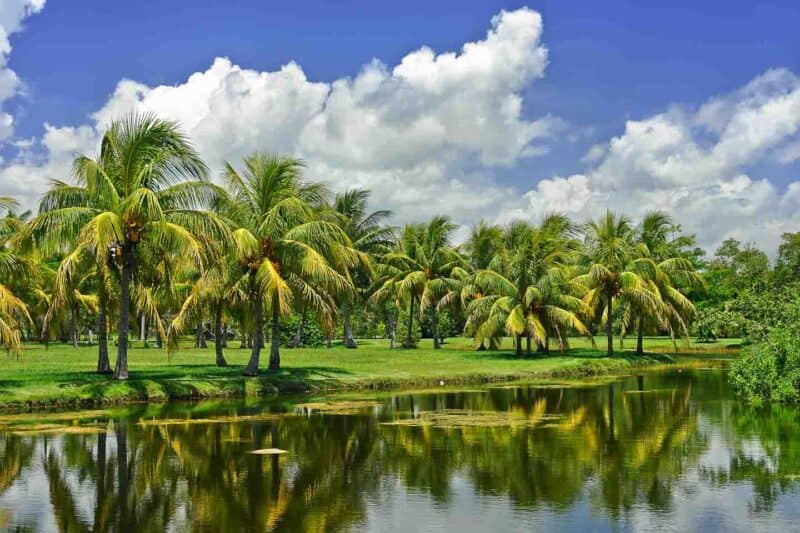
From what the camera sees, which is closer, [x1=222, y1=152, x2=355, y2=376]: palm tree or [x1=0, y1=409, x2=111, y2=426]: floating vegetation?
[x1=0, y1=409, x2=111, y2=426]: floating vegetation

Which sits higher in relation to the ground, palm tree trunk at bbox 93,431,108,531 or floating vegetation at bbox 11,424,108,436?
floating vegetation at bbox 11,424,108,436

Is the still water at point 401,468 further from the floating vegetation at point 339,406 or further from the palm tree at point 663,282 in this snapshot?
the palm tree at point 663,282

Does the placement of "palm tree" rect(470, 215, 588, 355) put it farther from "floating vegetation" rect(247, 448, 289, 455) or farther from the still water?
"floating vegetation" rect(247, 448, 289, 455)

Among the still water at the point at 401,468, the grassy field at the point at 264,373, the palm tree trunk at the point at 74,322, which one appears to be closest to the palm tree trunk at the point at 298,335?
the grassy field at the point at 264,373

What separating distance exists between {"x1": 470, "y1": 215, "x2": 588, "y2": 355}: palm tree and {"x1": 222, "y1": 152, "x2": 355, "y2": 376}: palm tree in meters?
14.9

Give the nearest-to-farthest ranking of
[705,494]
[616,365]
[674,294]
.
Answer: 1. [705,494]
2. [616,365]
3. [674,294]

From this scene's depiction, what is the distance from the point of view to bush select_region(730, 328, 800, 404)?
92.5 ft

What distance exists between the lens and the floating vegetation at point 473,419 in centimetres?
2291

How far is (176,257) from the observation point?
29.0 m

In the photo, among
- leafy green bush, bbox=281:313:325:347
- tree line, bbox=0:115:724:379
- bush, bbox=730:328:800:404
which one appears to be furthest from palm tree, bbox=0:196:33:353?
leafy green bush, bbox=281:313:325:347

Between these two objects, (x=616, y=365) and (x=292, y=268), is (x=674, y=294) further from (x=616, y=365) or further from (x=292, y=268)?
(x=292, y=268)

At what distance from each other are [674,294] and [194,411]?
34452 mm

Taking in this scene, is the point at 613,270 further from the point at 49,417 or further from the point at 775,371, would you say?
the point at 49,417

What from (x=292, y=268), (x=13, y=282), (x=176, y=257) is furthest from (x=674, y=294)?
(x=13, y=282)
